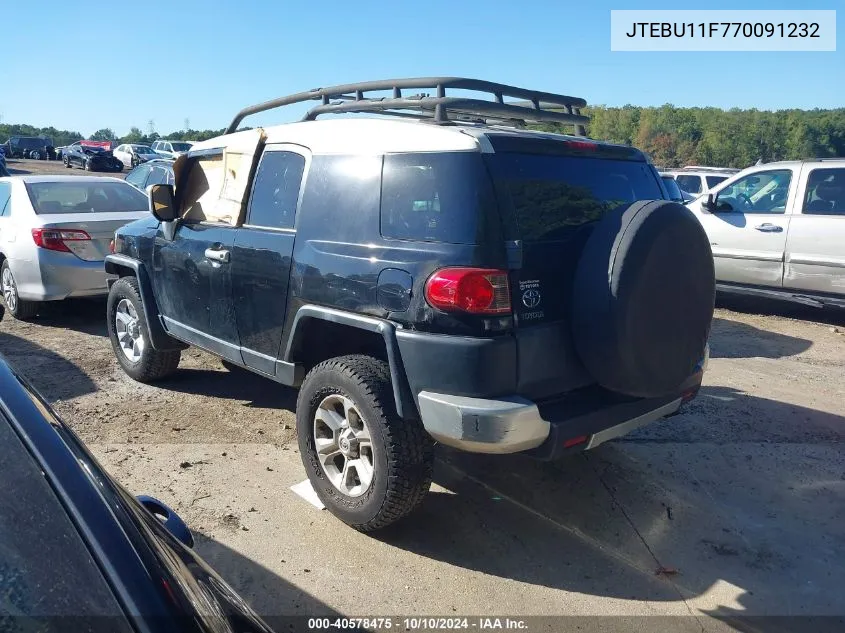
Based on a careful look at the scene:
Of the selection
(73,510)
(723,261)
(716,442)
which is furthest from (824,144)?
(73,510)

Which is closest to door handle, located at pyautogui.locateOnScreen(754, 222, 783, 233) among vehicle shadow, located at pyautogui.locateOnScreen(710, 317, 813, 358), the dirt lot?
vehicle shadow, located at pyautogui.locateOnScreen(710, 317, 813, 358)

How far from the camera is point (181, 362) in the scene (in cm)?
625

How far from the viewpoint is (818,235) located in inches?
303

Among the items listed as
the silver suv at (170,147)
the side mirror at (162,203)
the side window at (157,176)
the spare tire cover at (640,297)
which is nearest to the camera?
the spare tire cover at (640,297)

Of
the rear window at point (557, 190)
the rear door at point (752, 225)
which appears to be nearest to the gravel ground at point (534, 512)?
the rear window at point (557, 190)

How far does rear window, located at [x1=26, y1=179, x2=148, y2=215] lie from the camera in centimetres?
747

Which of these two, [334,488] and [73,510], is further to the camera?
[334,488]

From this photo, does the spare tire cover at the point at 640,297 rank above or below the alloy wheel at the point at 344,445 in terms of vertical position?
above

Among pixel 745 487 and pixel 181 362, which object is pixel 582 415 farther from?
pixel 181 362

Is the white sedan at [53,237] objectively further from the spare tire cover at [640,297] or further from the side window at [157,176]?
the spare tire cover at [640,297]

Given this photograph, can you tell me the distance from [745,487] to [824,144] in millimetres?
53453

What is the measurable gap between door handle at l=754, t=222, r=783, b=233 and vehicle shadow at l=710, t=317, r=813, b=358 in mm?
1137

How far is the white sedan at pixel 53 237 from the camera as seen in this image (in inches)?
275

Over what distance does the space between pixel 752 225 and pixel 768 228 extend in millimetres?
206
